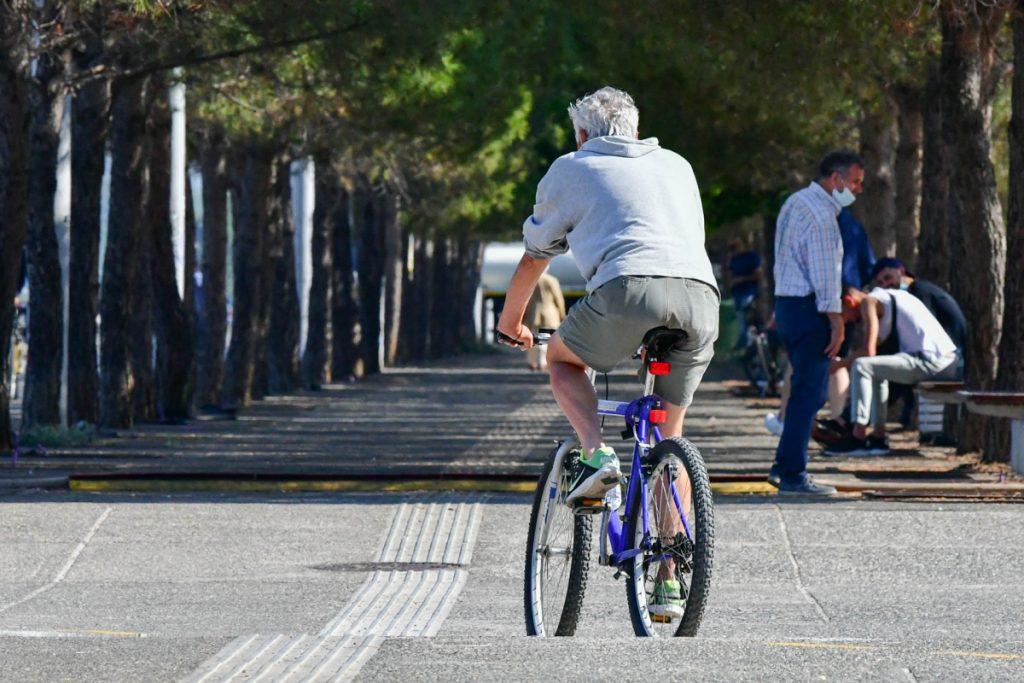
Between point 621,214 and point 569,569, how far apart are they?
1.15m

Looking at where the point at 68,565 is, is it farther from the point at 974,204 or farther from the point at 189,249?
the point at 189,249

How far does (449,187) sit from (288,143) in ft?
43.5

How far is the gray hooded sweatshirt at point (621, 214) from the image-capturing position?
6.75 m

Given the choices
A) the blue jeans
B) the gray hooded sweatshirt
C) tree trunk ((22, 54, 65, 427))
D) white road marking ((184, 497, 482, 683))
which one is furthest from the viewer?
tree trunk ((22, 54, 65, 427))

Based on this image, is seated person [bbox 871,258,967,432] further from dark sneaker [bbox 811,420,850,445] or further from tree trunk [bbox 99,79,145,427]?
tree trunk [bbox 99,79,145,427]

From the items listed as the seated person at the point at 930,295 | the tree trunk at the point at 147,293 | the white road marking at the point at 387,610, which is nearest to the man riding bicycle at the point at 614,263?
the white road marking at the point at 387,610

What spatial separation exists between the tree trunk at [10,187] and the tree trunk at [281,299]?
13.2 meters

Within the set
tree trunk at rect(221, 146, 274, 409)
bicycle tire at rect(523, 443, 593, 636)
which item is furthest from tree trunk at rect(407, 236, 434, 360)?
bicycle tire at rect(523, 443, 593, 636)

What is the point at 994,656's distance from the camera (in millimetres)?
6098

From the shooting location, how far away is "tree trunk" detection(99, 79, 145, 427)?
21.0 meters

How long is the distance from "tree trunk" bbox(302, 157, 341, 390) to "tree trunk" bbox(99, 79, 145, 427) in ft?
43.6

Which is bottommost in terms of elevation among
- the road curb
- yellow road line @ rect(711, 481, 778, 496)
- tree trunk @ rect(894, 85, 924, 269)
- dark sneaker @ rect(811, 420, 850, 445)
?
the road curb

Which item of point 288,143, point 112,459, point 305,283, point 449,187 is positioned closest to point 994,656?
point 112,459

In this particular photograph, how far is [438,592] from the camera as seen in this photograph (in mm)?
9211
